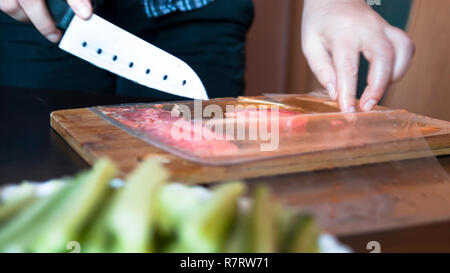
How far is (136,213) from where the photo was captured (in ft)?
0.87

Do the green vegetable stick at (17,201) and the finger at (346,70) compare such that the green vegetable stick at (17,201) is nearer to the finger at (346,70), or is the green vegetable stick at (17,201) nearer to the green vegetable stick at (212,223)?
the green vegetable stick at (212,223)

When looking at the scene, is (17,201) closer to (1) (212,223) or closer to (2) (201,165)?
(1) (212,223)

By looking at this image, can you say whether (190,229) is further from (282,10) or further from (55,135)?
(282,10)

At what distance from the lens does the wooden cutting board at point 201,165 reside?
22.9 inches

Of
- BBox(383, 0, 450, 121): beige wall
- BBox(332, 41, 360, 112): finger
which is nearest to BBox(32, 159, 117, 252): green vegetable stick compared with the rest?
BBox(332, 41, 360, 112): finger

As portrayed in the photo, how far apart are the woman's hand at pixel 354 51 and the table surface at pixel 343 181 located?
0.63 ft

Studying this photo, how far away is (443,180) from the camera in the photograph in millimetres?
615

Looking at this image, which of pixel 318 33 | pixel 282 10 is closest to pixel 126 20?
pixel 318 33

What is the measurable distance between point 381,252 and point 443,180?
0.27 meters

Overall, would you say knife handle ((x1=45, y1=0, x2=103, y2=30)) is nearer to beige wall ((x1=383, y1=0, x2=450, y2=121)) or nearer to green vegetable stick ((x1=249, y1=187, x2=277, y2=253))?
green vegetable stick ((x1=249, y1=187, x2=277, y2=253))

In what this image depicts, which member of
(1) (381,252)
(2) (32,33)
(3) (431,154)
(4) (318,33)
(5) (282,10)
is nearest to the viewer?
(1) (381,252)

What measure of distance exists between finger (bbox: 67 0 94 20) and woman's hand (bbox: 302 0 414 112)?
0.47 meters

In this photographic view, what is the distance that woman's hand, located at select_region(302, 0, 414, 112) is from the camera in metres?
0.83

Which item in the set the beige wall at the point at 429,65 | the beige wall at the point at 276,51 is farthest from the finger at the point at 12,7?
the beige wall at the point at 276,51
